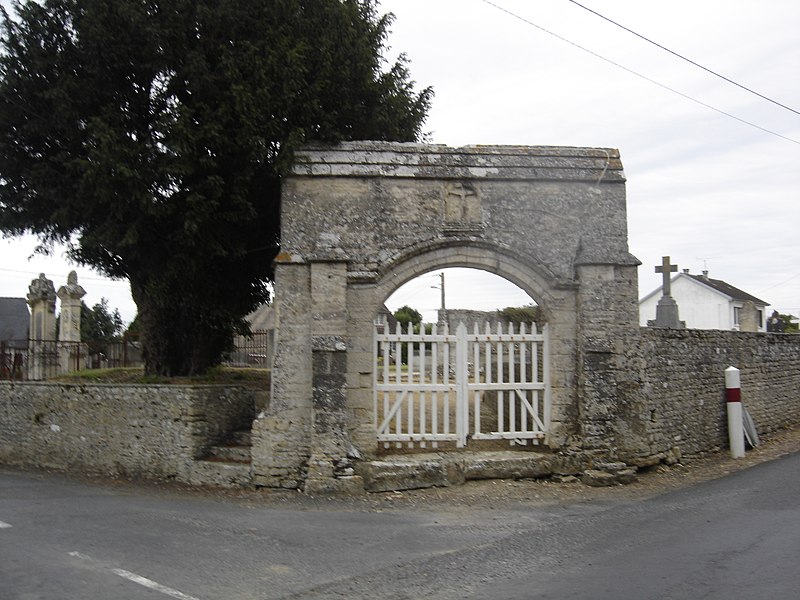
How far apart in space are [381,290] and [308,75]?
3.52m

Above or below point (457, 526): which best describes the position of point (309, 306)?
above

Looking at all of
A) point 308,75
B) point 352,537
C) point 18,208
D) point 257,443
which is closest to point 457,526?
point 352,537

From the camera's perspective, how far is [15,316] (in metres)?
37.6

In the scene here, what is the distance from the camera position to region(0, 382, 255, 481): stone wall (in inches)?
418

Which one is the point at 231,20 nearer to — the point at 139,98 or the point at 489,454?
the point at 139,98

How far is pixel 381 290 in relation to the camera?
33.4 feet

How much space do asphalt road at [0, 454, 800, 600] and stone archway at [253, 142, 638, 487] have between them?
1.32 meters

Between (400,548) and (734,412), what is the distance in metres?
8.11

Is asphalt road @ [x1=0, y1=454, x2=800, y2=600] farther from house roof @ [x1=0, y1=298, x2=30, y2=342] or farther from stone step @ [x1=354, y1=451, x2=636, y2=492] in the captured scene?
house roof @ [x1=0, y1=298, x2=30, y2=342]

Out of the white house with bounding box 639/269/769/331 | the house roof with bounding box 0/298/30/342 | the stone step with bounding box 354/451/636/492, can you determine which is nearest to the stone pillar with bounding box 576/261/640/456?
the stone step with bounding box 354/451/636/492

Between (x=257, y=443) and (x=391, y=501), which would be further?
(x=257, y=443)

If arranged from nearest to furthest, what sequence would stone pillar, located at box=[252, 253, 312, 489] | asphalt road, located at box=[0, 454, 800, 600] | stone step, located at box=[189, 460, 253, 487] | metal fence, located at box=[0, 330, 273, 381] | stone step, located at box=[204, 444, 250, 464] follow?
asphalt road, located at box=[0, 454, 800, 600]
stone pillar, located at box=[252, 253, 312, 489]
stone step, located at box=[189, 460, 253, 487]
stone step, located at box=[204, 444, 250, 464]
metal fence, located at box=[0, 330, 273, 381]

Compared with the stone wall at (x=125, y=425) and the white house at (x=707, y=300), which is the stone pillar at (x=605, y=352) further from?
the white house at (x=707, y=300)

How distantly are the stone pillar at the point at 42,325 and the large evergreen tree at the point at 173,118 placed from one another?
5832 millimetres
